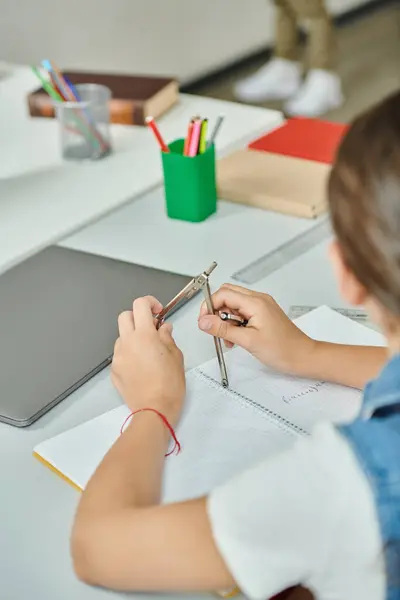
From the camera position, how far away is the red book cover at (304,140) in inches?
57.6

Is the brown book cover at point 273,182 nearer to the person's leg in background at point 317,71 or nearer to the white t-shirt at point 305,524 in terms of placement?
the white t-shirt at point 305,524

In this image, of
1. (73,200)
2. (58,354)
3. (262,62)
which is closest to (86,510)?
(58,354)

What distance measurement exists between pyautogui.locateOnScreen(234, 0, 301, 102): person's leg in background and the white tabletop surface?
7.05 feet

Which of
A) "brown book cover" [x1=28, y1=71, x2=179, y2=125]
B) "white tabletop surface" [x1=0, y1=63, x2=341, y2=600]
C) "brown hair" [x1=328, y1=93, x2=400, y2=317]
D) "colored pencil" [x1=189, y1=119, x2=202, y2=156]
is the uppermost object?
"brown hair" [x1=328, y1=93, x2=400, y2=317]

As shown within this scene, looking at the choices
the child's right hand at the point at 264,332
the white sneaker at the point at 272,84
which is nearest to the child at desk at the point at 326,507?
the child's right hand at the point at 264,332

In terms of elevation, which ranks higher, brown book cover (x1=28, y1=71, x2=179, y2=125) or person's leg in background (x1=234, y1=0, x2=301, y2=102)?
brown book cover (x1=28, y1=71, x2=179, y2=125)

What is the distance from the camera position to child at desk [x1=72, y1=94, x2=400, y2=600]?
1.83 feet

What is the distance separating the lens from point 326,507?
567mm

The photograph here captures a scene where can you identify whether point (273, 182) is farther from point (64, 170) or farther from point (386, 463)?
point (386, 463)

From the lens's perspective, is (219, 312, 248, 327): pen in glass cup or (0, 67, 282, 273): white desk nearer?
(219, 312, 248, 327): pen in glass cup

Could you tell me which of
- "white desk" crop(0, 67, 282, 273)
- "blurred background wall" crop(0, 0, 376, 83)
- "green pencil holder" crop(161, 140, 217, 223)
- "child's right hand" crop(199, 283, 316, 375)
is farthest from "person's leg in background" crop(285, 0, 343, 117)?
"child's right hand" crop(199, 283, 316, 375)

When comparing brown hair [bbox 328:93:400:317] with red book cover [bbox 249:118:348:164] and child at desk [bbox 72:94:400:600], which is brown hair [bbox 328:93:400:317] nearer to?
child at desk [bbox 72:94:400:600]

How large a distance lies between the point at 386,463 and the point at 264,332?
378 mm

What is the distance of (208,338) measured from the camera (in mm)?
1021
